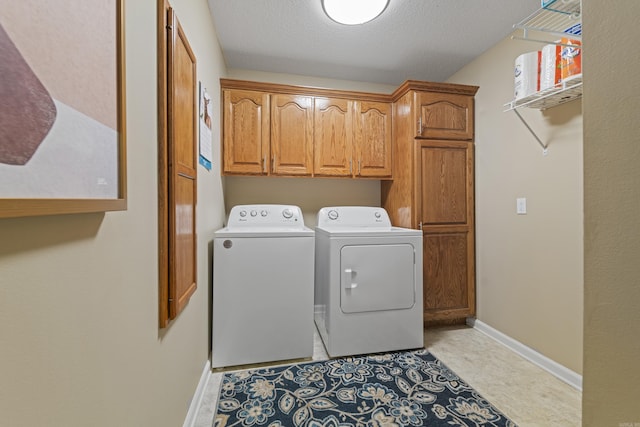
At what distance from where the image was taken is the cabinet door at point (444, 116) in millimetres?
2387

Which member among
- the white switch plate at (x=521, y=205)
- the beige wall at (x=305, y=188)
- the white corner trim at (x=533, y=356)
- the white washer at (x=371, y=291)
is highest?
the beige wall at (x=305, y=188)

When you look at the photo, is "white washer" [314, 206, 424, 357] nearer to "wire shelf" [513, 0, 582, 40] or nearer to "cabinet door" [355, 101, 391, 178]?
"cabinet door" [355, 101, 391, 178]

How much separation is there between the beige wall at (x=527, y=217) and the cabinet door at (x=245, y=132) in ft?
6.51

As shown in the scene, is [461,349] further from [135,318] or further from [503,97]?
[135,318]

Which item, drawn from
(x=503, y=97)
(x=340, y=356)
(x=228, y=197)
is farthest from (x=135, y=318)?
(x=503, y=97)

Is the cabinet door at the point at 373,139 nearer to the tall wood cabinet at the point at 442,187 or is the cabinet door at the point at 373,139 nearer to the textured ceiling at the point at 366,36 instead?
the tall wood cabinet at the point at 442,187

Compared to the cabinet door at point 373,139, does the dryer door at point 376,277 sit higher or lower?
lower

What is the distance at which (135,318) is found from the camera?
→ 2.59ft

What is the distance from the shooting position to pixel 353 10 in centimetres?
180

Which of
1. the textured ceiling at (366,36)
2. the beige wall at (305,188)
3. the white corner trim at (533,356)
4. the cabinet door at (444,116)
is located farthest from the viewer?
the beige wall at (305,188)

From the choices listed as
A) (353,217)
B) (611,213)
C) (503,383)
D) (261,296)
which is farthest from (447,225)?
(611,213)

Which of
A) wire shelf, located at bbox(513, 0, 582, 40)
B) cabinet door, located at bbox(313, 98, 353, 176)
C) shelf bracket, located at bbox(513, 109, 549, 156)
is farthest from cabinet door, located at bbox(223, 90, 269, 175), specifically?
shelf bracket, located at bbox(513, 109, 549, 156)

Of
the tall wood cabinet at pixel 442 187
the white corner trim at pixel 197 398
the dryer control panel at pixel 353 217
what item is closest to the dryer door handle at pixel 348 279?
the dryer control panel at pixel 353 217

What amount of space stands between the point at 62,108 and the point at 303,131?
217cm
